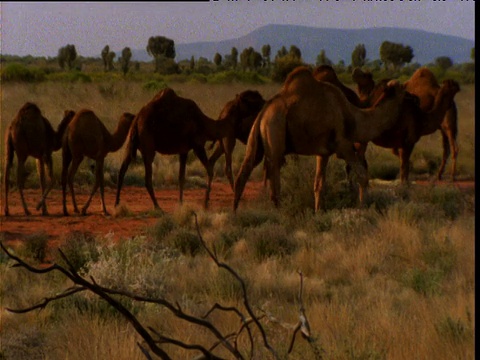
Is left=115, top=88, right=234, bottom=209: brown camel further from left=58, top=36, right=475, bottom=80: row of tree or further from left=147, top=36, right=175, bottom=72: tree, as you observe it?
left=147, top=36, right=175, bottom=72: tree

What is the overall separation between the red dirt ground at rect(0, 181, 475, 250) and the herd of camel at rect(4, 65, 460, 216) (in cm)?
33

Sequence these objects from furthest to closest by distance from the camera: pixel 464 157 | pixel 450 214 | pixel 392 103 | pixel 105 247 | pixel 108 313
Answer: pixel 464 157 → pixel 450 214 → pixel 392 103 → pixel 105 247 → pixel 108 313

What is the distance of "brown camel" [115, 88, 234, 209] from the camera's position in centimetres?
1366

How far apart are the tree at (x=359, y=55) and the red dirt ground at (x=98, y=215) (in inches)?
1837

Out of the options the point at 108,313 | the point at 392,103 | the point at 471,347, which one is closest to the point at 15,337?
the point at 108,313

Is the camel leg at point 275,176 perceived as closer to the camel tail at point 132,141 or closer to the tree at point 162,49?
the camel tail at point 132,141

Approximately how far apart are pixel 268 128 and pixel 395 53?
2475 inches

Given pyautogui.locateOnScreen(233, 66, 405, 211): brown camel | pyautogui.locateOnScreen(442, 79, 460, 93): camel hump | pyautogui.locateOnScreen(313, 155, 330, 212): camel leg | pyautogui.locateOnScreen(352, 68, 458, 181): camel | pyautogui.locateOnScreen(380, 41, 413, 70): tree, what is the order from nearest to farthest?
1. pyautogui.locateOnScreen(233, 66, 405, 211): brown camel
2. pyautogui.locateOnScreen(313, 155, 330, 212): camel leg
3. pyautogui.locateOnScreen(352, 68, 458, 181): camel
4. pyautogui.locateOnScreen(442, 79, 460, 93): camel hump
5. pyautogui.locateOnScreen(380, 41, 413, 70): tree

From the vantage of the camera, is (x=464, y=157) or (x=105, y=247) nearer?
(x=105, y=247)

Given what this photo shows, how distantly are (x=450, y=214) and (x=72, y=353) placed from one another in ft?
27.9

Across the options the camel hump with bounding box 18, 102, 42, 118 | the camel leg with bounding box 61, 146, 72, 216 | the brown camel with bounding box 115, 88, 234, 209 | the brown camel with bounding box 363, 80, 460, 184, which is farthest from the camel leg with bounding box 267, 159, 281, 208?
the camel hump with bounding box 18, 102, 42, 118

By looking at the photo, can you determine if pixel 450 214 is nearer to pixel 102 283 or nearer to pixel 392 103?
pixel 392 103

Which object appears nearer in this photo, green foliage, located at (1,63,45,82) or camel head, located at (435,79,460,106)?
camel head, located at (435,79,460,106)

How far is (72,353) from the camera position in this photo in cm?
562
